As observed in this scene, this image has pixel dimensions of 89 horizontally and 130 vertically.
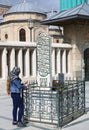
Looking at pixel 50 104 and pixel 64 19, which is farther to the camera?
pixel 64 19

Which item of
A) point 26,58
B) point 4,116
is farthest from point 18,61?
point 4,116

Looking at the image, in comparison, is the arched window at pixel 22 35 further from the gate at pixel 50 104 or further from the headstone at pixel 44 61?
the gate at pixel 50 104

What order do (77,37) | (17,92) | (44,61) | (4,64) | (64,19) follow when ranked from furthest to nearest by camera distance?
(77,37) → (64,19) → (4,64) → (44,61) → (17,92)

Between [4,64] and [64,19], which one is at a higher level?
[64,19]

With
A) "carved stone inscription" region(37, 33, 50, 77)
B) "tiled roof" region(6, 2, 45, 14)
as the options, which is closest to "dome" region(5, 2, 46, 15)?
"tiled roof" region(6, 2, 45, 14)

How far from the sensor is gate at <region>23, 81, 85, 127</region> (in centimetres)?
775

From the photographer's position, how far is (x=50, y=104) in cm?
783

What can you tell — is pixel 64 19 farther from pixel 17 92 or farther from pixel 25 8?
pixel 25 8

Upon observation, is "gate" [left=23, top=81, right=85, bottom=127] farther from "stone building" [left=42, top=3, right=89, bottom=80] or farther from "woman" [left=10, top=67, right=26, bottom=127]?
"stone building" [left=42, top=3, right=89, bottom=80]

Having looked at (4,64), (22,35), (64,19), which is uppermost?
(22,35)

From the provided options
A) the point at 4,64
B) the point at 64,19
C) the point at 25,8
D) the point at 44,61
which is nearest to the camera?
the point at 44,61

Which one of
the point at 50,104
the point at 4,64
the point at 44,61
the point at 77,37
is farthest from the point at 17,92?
the point at 77,37

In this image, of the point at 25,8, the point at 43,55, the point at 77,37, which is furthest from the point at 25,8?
the point at 43,55

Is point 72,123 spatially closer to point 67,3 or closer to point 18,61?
point 18,61
